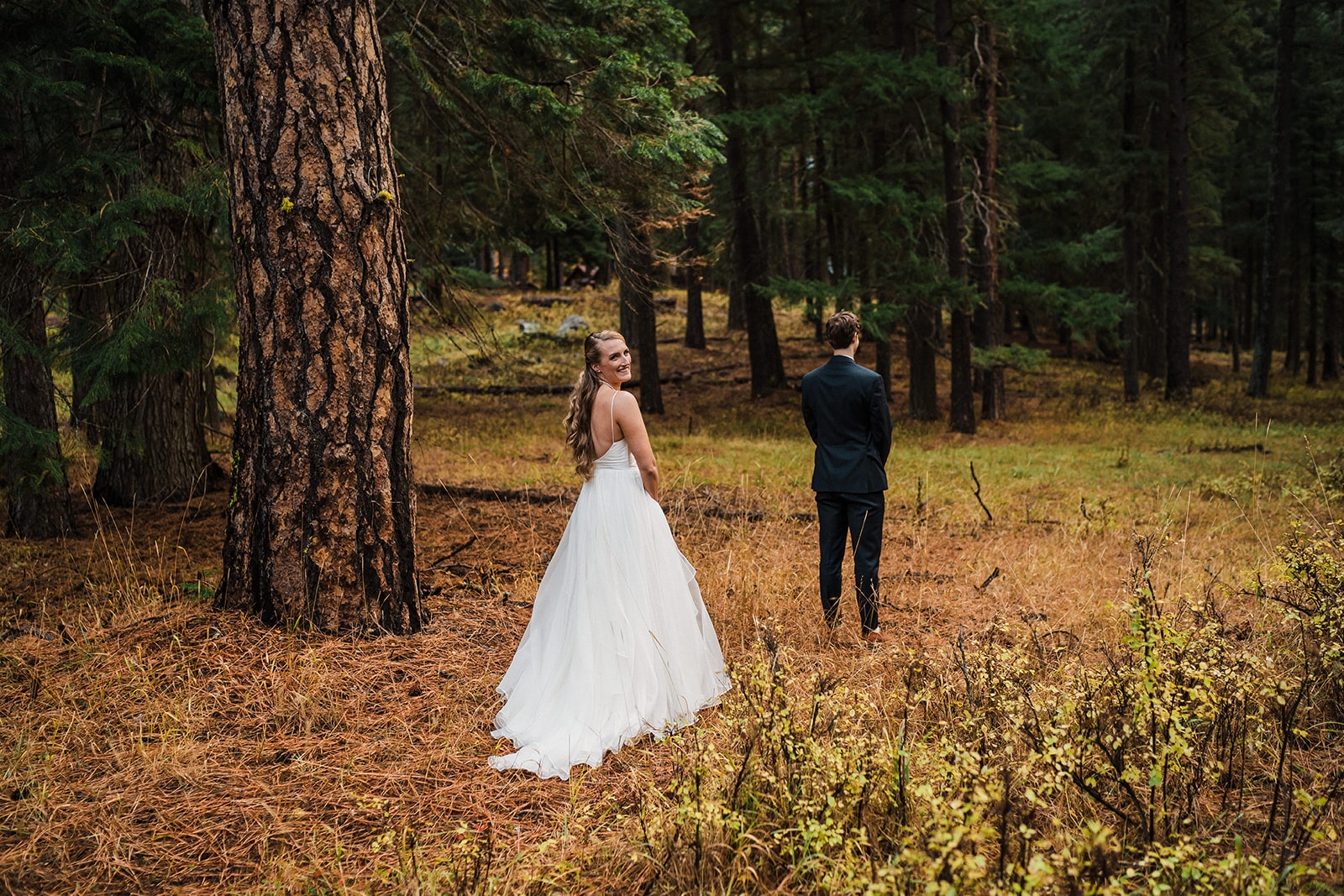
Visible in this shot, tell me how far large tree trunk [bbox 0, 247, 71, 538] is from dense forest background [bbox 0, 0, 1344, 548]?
0.03 metres

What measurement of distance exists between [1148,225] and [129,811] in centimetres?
2720

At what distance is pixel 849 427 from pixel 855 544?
2.66 ft

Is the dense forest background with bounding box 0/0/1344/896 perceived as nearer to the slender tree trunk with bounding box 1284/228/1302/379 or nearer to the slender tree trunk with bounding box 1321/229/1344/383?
the slender tree trunk with bounding box 1321/229/1344/383

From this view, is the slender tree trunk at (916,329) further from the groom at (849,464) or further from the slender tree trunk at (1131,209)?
the groom at (849,464)

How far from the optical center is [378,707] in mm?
4312

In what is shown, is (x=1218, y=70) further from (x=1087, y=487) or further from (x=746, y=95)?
(x=1087, y=487)

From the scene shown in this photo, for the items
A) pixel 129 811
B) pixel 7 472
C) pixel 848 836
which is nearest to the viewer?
pixel 848 836

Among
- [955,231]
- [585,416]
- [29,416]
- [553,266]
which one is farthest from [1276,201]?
[553,266]

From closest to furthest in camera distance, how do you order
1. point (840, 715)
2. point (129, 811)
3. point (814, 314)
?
1. point (129, 811)
2. point (840, 715)
3. point (814, 314)

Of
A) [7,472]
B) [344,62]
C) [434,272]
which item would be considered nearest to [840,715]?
[344,62]

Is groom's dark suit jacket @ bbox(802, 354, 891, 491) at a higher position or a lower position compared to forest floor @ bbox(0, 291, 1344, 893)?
higher

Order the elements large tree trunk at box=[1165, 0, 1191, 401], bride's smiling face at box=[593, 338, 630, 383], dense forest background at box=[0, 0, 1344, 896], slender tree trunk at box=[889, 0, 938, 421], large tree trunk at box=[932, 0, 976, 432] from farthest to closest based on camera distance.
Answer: large tree trunk at box=[1165, 0, 1191, 401] → slender tree trunk at box=[889, 0, 938, 421] → large tree trunk at box=[932, 0, 976, 432] → bride's smiling face at box=[593, 338, 630, 383] → dense forest background at box=[0, 0, 1344, 896]

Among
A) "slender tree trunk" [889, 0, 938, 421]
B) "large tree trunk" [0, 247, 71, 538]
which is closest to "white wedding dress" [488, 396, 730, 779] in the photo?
"large tree trunk" [0, 247, 71, 538]

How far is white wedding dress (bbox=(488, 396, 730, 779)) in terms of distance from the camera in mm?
4180
